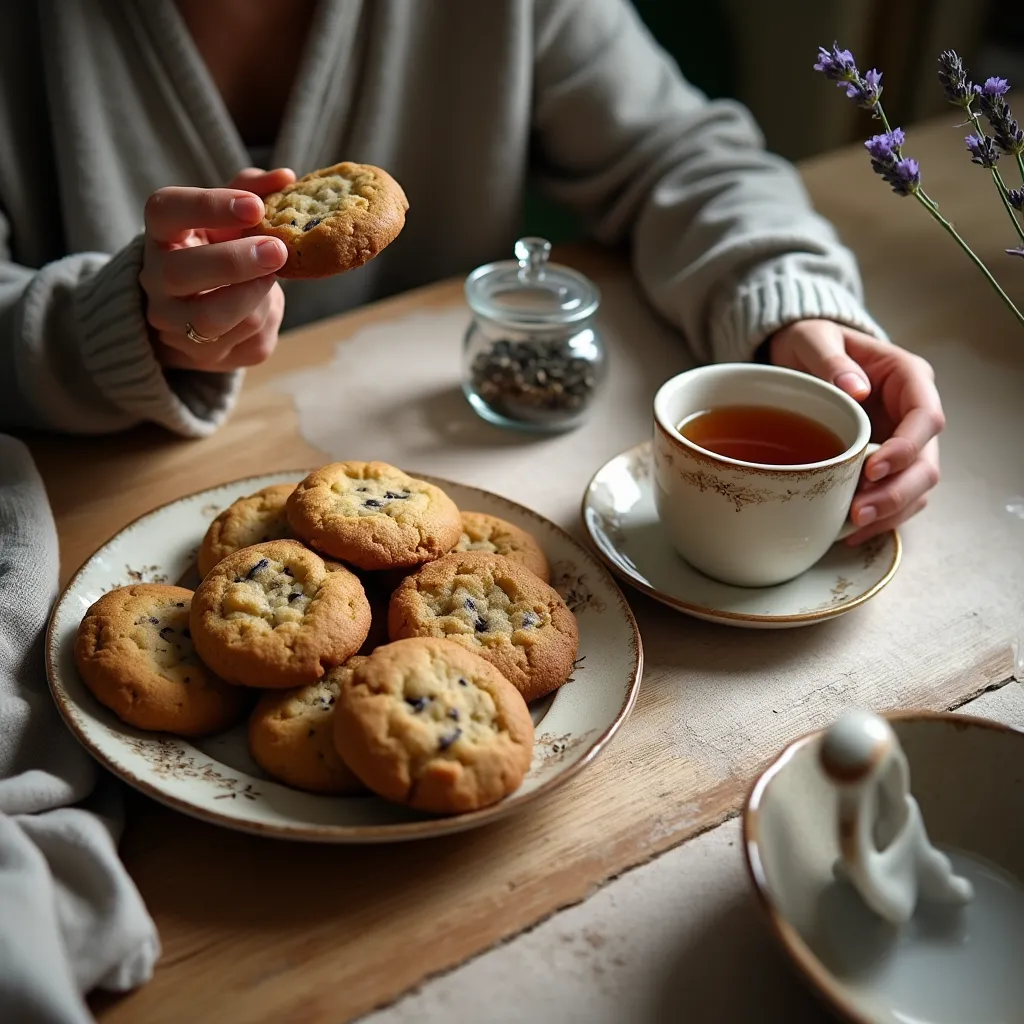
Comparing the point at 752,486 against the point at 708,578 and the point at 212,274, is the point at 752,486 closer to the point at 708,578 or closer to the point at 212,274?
the point at 708,578

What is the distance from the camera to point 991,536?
3.34 feet

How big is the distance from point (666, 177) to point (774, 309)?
391 millimetres

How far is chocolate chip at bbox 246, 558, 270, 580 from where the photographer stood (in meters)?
0.79

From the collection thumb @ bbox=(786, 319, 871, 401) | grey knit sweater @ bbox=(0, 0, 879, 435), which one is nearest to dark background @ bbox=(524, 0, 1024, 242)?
grey knit sweater @ bbox=(0, 0, 879, 435)

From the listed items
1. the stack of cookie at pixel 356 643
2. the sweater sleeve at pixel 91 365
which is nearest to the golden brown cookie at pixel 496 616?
the stack of cookie at pixel 356 643

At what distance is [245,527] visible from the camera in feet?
2.90

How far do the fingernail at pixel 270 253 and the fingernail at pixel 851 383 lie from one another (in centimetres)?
53

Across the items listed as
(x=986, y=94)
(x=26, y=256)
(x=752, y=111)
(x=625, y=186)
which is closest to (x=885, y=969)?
(x=986, y=94)

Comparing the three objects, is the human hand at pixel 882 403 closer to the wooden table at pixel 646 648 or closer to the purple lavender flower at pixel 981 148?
the wooden table at pixel 646 648

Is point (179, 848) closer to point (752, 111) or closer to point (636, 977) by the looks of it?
point (636, 977)

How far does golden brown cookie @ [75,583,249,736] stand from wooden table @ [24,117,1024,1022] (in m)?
0.07

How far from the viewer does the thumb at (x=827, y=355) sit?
3.29 feet

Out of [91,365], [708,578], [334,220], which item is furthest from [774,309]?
[91,365]

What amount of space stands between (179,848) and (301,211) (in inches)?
21.2
